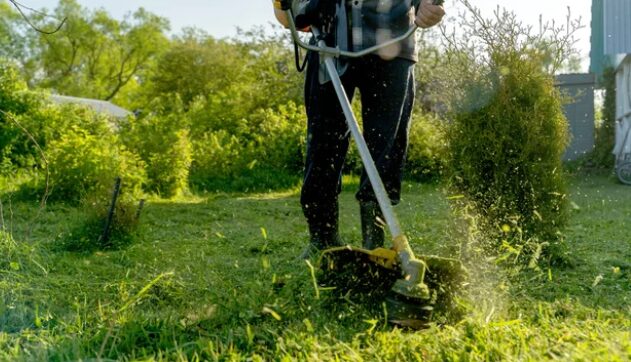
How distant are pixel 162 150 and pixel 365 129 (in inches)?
225

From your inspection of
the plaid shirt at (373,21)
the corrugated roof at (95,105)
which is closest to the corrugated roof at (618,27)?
the corrugated roof at (95,105)

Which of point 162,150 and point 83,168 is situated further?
point 162,150

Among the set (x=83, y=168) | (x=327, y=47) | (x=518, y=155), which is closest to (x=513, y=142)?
(x=518, y=155)

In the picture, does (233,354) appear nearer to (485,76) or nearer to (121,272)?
(121,272)

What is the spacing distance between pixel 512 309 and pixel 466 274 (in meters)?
0.27

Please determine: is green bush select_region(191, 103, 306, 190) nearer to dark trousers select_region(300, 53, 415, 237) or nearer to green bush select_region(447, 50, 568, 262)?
dark trousers select_region(300, 53, 415, 237)

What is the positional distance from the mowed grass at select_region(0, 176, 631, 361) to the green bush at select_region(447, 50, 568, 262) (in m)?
0.23

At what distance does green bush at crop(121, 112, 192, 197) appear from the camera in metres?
8.49

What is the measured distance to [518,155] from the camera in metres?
3.72

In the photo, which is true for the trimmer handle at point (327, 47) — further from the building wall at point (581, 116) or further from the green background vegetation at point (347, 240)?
the building wall at point (581, 116)

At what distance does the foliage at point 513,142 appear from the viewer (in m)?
3.72

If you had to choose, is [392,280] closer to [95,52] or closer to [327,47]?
[327,47]

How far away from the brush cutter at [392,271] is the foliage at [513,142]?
122 centimetres

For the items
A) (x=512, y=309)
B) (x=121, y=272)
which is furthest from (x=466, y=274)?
(x=121, y=272)
